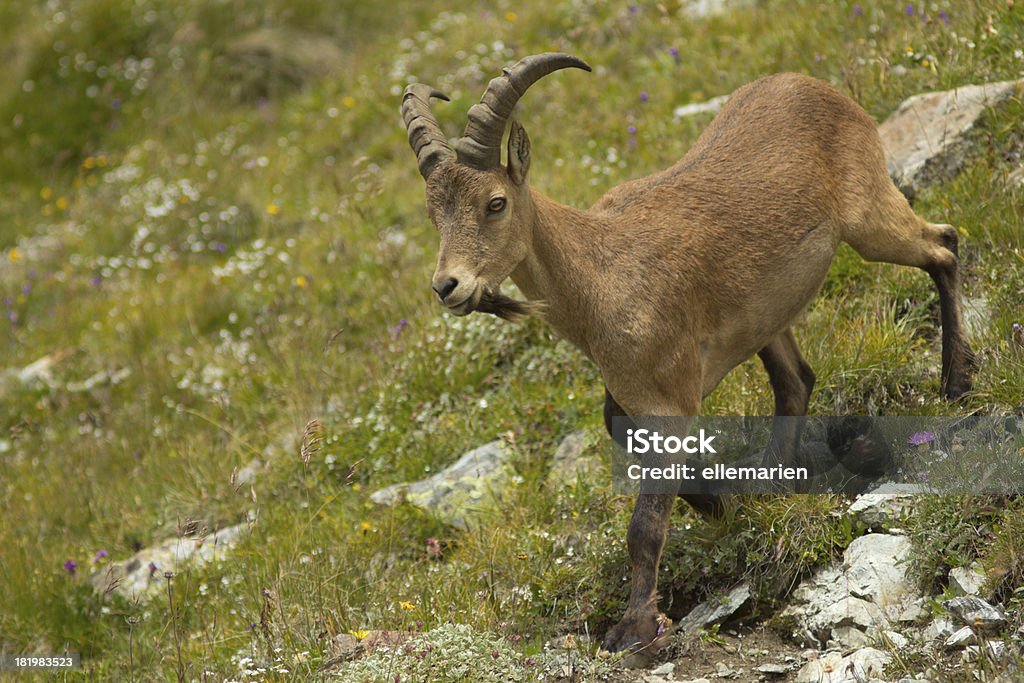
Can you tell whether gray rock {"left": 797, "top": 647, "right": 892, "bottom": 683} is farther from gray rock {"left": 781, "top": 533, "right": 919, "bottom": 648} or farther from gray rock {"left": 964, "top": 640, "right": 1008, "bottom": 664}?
gray rock {"left": 964, "top": 640, "right": 1008, "bottom": 664}

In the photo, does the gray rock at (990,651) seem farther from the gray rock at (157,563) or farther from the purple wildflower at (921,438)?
the gray rock at (157,563)

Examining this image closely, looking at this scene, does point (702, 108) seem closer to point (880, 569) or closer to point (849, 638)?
point (880, 569)

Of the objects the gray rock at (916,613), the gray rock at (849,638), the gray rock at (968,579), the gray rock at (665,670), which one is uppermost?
the gray rock at (968,579)

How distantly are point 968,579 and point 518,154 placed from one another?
2.77 m

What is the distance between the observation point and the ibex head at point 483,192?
502cm

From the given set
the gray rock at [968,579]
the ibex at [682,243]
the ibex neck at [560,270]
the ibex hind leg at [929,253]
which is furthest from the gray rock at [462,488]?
the gray rock at [968,579]

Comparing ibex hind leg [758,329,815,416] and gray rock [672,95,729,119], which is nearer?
ibex hind leg [758,329,815,416]

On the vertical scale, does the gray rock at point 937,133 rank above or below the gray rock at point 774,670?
above

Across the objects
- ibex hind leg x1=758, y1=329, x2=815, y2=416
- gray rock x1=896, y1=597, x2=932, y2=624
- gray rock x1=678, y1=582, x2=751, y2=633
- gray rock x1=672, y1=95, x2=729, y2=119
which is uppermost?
gray rock x1=672, y1=95, x2=729, y2=119

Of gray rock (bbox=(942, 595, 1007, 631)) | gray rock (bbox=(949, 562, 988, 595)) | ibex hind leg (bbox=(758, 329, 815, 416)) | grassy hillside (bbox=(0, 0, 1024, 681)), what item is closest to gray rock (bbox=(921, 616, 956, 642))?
gray rock (bbox=(942, 595, 1007, 631))

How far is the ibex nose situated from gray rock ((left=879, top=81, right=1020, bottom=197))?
3.81 m

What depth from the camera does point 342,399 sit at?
8391 millimetres

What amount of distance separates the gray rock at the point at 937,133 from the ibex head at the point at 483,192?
3.24 metres

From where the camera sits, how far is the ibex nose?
483 cm
